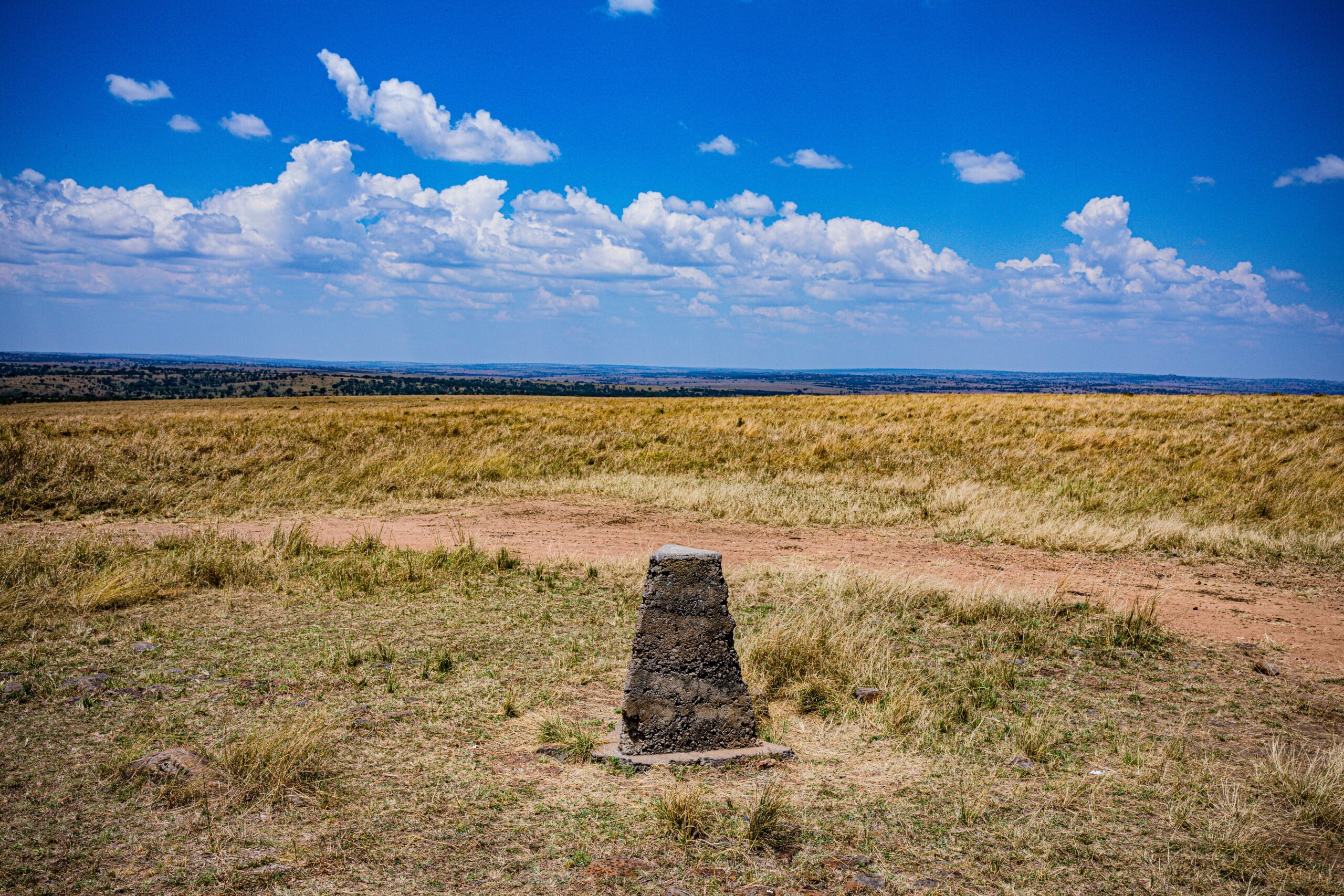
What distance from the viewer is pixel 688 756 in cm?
518

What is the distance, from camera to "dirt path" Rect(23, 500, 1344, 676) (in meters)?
8.54

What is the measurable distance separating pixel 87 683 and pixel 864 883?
6.04 m

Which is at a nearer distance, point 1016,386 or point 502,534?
point 502,534

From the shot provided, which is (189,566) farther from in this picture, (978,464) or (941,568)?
(978,464)

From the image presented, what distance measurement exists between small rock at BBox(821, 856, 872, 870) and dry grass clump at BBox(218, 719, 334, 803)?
9.64 ft

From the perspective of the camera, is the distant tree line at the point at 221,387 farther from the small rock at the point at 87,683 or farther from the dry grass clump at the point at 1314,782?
the dry grass clump at the point at 1314,782

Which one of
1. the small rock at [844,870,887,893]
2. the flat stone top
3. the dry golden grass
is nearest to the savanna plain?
→ the small rock at [844,870,887,893]

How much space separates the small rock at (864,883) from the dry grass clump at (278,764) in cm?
305

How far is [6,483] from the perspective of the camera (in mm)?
14797

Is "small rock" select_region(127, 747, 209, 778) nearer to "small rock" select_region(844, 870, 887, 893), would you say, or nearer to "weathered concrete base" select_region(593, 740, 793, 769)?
"weathered concrete base" select_region(593, 740, 793, 769)

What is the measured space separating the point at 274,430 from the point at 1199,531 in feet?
76.4

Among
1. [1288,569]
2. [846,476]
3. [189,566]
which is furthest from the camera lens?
[846,476]

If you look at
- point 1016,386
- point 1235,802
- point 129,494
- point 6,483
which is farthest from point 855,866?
point 1016,386

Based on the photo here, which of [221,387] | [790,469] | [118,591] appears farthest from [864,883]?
[221,387]
